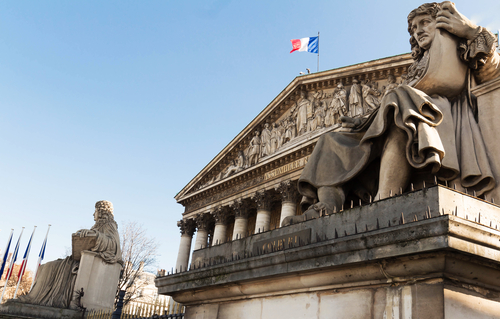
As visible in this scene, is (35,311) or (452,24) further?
(35,311)

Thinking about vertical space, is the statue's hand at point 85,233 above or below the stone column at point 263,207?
below

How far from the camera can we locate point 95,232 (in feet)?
32.0

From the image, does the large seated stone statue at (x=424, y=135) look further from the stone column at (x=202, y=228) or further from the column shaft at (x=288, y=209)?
the stone column at (x=202, y=228)

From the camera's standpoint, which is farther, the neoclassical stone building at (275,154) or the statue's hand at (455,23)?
the neoclassical stone building at (275,154)

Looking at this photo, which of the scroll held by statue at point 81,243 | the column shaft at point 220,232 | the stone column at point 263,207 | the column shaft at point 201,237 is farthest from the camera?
the column shaft at point 201,237

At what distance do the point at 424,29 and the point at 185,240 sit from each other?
29.8 metres

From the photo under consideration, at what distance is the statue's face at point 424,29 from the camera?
412cm

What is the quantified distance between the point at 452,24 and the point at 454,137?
1.17 meters

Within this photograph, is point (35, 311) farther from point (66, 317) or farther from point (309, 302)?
point (309, 302)

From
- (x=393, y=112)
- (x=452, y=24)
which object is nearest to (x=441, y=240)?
(x=393, y=112)

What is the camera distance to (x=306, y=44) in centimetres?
2931

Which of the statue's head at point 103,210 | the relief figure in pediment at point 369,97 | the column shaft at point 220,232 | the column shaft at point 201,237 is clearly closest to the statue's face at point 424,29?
the statue's head at point 103,210

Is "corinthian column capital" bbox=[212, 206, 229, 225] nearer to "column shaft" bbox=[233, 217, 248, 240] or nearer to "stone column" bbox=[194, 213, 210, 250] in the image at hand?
"stone column" bbox=[194, 213, 210, 250]

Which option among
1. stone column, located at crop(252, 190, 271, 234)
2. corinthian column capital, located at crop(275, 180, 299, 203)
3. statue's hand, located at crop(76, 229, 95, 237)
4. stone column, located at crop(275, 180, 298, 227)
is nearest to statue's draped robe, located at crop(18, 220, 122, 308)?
statue's hand, located at crop(76, 229, 95, 237)
